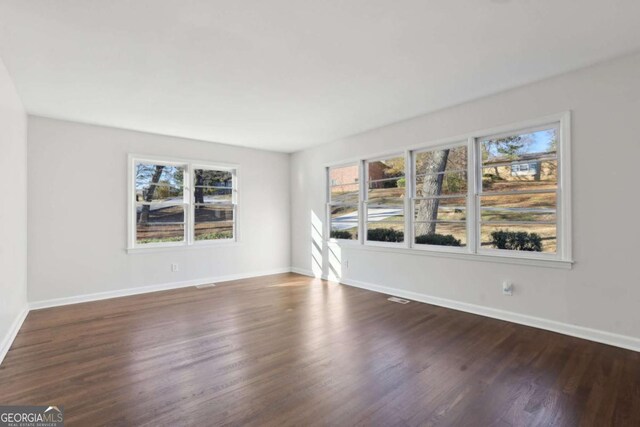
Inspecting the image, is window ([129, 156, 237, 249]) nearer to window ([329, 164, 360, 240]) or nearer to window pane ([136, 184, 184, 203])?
window pane ([136, 184, 184, 203])

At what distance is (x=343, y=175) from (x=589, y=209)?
3.63m

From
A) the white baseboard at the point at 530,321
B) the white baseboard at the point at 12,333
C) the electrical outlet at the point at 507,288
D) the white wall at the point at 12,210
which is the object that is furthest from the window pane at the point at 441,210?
the white baseboard at the point at 12,333

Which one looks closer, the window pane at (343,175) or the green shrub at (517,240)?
the green shrub at (517,240)

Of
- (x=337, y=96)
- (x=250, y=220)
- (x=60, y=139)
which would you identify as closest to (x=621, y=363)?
(x=337, y=96)

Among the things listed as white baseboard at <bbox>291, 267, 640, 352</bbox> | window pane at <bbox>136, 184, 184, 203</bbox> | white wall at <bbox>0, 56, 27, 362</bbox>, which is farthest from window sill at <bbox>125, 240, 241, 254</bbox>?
white baseboard at <bbox>291, 267, 640, 352</bbox>

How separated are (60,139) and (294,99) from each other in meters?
3.43

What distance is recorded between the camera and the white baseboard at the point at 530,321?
2.99 m

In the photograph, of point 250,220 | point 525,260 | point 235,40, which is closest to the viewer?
point 235,40

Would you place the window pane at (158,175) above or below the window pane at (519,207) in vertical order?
above

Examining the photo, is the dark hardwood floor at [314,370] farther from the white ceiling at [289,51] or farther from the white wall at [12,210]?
the white ceiling at [289,51]

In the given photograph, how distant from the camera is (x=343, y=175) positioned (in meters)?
5.98

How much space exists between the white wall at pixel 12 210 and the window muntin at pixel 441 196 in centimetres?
464

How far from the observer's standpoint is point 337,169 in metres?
6.11

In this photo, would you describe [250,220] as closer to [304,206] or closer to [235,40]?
[304,206]
